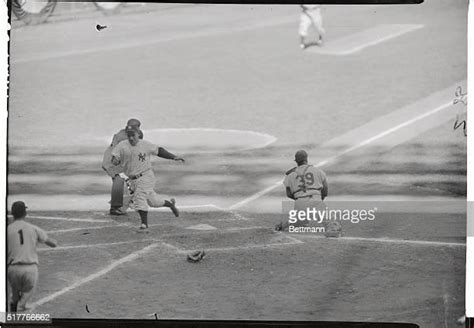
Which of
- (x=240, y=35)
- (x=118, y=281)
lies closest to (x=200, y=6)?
(x=240, y=35)

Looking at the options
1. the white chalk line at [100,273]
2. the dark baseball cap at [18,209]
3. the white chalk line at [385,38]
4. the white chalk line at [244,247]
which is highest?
the white chalk line at [385,38]

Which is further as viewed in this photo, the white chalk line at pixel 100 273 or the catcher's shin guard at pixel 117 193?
the catcher's shin guard at pixel 117 193

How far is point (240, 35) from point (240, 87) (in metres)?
0.38

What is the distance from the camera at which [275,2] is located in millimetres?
6887

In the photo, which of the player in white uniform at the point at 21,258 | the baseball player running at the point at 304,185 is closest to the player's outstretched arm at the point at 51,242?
the player in white uniform at the point at 21,258

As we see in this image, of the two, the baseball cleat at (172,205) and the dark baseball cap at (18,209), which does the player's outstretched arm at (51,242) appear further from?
the baseball cleat at (172,205)

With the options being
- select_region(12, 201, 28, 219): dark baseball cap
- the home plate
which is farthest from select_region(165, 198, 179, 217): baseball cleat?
select_region(12, 201, 28, 219): dark baseball cap

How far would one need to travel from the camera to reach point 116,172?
6926 mm

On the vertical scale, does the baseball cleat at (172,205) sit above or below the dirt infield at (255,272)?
above

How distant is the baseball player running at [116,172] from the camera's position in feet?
22.7

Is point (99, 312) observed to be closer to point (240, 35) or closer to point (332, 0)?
point (240, 35)

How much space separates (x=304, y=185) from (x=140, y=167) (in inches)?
45.8

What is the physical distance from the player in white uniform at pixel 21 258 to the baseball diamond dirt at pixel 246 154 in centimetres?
7

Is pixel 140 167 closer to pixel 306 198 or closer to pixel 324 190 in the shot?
pixel 306 198
